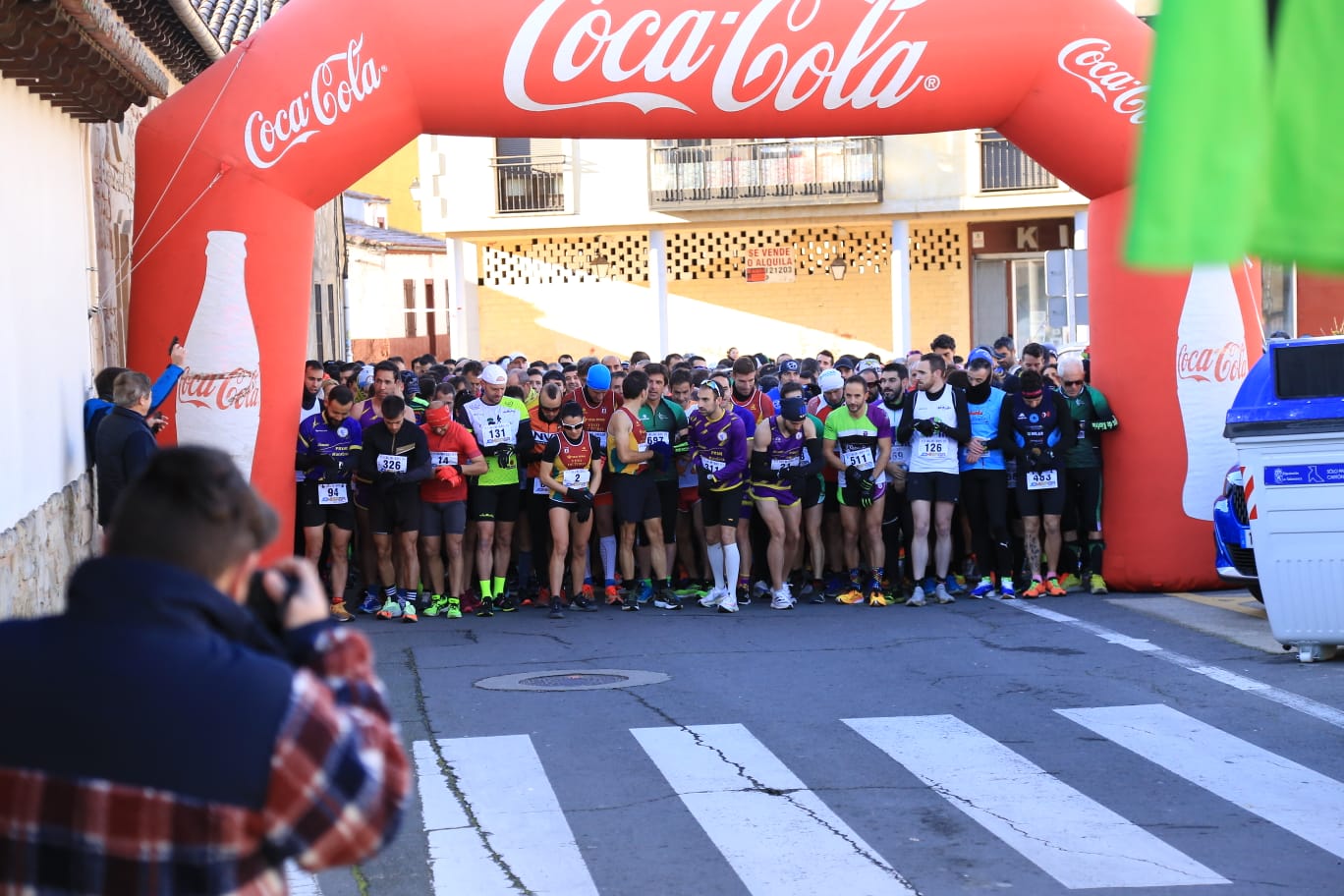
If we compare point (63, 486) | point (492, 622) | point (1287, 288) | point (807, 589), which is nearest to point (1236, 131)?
point (63, 486)

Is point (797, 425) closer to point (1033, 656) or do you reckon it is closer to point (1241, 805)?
point (1033, 656)

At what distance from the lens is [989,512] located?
1412 cm

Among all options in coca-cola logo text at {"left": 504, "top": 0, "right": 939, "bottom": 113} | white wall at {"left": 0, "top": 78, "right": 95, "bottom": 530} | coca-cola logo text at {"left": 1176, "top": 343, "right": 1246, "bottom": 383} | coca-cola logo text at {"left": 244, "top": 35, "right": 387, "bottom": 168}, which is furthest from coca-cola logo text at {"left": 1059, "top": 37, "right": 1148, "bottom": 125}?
white wall at {"left": 0, "top": 78, "right": 95, "bottom": 530}

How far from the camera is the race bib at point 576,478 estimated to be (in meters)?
13.9

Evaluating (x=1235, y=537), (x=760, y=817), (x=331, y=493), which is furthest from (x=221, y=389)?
(x=1235, y=537)

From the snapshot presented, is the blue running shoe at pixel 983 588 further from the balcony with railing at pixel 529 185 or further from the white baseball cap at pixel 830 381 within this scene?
the balcony with railing at pixel 529 185

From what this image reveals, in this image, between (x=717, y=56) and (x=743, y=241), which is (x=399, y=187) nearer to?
(x=743, y=241)

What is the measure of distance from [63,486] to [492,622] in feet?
13.8

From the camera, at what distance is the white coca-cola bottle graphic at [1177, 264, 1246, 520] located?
13133 millimetres

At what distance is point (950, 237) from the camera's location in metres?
36.8

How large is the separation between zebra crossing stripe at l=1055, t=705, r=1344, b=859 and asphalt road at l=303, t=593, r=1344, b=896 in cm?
2

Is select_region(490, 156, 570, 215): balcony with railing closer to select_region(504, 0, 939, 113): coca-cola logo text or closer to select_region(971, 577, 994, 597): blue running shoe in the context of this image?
select_region(971, 577, 994, 597): blue running shoe

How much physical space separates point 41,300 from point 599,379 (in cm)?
540

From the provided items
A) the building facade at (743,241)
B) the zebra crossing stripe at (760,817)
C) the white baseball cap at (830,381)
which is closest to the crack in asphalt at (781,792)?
the zebra crossing stripe at (760,817)
